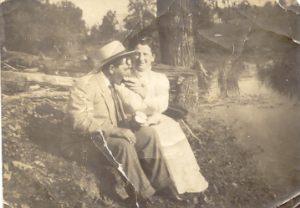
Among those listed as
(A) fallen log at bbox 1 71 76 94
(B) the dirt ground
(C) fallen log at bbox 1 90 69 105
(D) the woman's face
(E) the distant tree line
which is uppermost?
(E) the distant tree line

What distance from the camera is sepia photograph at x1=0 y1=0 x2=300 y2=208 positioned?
1.97 metres

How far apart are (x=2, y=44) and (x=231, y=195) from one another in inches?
101

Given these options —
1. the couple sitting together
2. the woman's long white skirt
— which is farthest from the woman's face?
the woman's long white skirt

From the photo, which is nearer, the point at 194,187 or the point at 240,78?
the point at 194,187

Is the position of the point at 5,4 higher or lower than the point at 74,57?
higher

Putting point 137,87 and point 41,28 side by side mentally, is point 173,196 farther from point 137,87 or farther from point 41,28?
point 41,28

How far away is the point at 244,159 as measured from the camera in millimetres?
2064

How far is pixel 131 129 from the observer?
1997 millimetres

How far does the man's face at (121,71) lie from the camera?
6.66 feet

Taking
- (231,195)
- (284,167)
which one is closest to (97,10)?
(231,195)

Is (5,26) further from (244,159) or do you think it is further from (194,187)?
(244,159)

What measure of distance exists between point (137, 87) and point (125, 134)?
0.45 meters

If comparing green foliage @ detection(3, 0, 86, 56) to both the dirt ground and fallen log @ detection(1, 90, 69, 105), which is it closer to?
fallen log @ detection(1, 90, 69, 105)

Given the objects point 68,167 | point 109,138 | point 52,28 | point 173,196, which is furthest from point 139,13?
point 173,196
